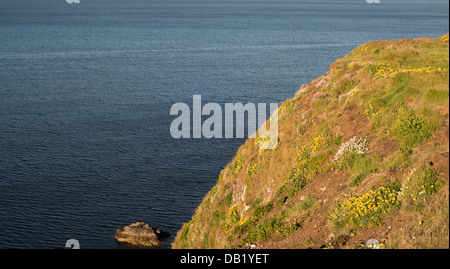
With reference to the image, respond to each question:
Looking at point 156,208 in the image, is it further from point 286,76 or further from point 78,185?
point 286,76

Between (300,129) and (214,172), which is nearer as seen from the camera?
(300,129)

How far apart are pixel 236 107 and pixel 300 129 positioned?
75.3m

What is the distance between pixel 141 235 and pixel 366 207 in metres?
45.3

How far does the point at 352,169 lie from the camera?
22172 millimetres

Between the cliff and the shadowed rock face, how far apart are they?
1056 inches

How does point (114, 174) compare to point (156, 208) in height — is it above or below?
above

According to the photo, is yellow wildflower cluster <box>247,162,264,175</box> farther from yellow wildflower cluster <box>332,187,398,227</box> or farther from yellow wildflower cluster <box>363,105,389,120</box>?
yellow wildflower cluster <box>332,187,398,227</box>

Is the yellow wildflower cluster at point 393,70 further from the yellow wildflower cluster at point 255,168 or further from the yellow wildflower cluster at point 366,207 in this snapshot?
the yellow wildflower cluster at point 366,207

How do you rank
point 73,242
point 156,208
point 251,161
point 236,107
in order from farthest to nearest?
1. point 236,107
2. point 156,208
3. point 73,242
4. point 251,161

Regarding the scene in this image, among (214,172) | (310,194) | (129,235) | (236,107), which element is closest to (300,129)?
(310,194)

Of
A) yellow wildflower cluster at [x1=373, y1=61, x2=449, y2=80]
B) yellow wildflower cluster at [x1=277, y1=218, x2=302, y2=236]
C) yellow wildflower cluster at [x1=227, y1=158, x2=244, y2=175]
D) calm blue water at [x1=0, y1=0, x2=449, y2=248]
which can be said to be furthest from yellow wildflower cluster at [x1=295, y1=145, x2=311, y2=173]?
calm blue water at [x1=0, y1=0, x2=449, y2=248]

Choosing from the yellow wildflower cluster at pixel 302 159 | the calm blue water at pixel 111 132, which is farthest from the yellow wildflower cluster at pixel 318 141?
the calm blue water at pixel 111 132

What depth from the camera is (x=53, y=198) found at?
A: 226ft

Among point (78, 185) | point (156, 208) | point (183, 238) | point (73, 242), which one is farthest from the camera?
point (78, 185)
